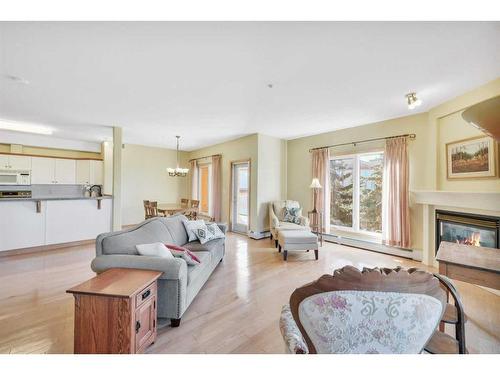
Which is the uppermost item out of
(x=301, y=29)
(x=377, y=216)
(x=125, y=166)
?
(x=301, y=29)

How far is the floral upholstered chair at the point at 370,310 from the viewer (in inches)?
28.8

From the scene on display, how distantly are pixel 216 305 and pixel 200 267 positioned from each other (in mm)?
435

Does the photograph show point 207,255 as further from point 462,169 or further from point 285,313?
point 462,169

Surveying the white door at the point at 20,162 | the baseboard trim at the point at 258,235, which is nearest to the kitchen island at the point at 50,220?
the white door at the point at 20,162

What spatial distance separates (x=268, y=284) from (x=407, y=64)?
3.00 m

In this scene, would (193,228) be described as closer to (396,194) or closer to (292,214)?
(292,214)

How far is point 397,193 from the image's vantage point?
3.89 m

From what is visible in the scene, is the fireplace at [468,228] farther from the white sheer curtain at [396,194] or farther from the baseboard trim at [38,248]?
the baseboard trim at [38,248]

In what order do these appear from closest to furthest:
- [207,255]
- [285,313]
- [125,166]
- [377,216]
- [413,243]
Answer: [285,313]
[207,255]
[413,243]
[377,216]
[125,166]

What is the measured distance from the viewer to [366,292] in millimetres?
737

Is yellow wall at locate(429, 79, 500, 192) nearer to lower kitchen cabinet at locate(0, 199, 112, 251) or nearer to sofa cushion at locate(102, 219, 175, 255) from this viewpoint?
sofa cushion at locate(102, 219, 175, 255)

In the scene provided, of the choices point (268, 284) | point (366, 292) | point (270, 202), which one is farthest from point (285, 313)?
point (270, 202)

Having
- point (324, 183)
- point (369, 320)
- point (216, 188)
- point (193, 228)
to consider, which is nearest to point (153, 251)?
point (193, 228)

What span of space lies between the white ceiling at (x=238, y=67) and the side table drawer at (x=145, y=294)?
2.07 meters
